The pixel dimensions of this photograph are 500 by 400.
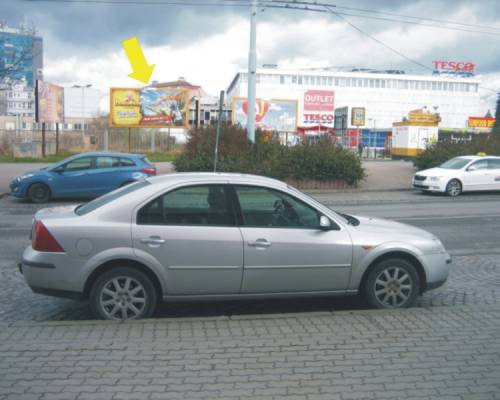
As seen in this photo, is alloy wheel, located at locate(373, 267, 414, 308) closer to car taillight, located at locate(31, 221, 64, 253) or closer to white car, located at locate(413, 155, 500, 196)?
car taillight, located at locate(31, 221, 64, 253)

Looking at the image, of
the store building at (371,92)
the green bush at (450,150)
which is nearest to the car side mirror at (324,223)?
the green bush at (450,150)

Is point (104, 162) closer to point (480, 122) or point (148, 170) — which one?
point (148, 170)

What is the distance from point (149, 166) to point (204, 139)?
5316mm

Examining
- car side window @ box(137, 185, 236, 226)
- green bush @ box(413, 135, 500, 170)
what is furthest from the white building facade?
car side window @ box(137, 185, 236, 226)

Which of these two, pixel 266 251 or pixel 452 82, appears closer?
pixel 266 251

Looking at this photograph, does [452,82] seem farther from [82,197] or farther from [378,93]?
[82,197]

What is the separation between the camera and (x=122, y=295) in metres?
5.61

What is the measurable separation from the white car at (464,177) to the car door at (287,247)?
16.4 meters

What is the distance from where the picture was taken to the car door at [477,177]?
21375 mm

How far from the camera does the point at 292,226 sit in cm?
591

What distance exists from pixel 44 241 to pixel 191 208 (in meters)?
1.43

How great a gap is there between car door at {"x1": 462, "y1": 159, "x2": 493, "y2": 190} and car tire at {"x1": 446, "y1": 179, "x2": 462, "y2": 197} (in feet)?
0.80

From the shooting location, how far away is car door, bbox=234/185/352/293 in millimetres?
5734

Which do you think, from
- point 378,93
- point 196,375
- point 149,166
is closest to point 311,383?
point 196,375
